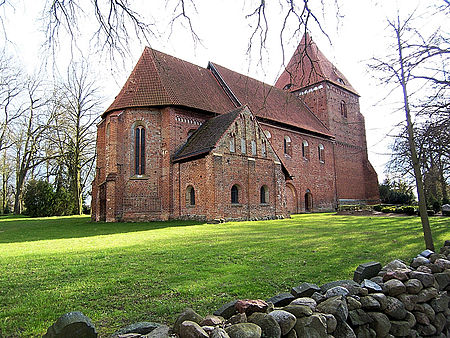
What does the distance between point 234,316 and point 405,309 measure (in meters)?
2.76

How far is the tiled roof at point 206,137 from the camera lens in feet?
58.3

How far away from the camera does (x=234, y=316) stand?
2848 mm

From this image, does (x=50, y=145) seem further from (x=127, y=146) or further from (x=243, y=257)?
(x=243, y=257)

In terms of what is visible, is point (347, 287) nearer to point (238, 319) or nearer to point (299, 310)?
point (299, 310)

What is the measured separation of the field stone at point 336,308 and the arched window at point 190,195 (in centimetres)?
1558

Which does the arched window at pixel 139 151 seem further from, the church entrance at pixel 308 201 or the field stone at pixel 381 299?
the field stone at pixel 381 299

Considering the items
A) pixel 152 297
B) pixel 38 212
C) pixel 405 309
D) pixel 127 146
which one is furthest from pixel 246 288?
pixel 38 212

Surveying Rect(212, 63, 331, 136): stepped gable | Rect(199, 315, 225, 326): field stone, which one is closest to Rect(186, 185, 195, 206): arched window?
Answer: Rect(212, 63, 331, 136): stepped gable

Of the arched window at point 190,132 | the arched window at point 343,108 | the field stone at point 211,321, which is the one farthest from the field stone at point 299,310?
the arched window at point 343,108

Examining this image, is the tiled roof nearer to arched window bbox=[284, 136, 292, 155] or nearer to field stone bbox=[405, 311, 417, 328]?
arched window bbox=[284, 136, 292, 155]

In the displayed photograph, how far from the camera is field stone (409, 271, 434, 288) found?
4.49 meters

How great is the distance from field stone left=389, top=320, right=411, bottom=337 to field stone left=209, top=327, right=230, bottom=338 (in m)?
2.66

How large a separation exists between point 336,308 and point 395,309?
1261mm

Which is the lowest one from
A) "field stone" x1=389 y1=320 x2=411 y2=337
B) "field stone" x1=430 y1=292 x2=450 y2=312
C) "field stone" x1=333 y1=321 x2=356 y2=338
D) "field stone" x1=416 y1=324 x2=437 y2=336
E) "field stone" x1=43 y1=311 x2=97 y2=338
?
"field stone" x1=416 y1=324 x2=437 y2=336
